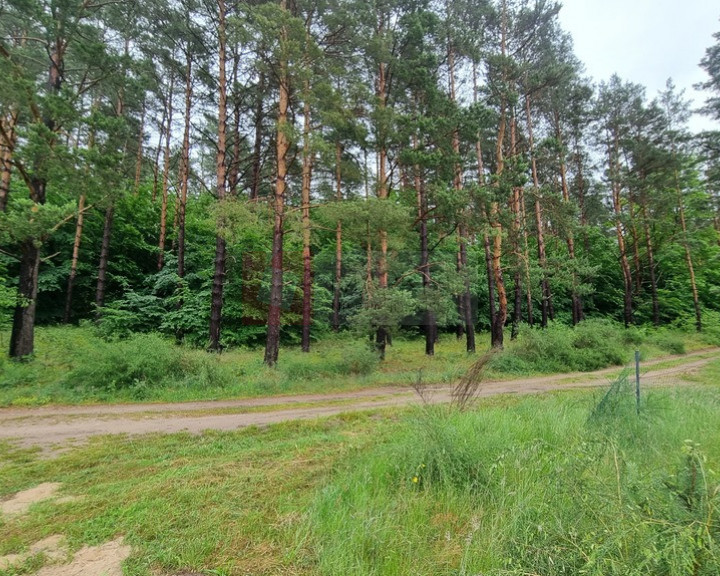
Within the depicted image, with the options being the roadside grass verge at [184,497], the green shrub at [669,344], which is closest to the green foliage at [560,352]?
the green shrub at [669,344]

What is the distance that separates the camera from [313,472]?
3.87 meters

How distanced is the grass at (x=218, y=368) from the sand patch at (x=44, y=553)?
4845 millimetres

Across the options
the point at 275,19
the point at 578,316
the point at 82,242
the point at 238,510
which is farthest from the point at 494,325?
the point at 82,242

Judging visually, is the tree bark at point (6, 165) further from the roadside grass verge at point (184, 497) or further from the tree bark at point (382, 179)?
the tree bark at point (382, 179)

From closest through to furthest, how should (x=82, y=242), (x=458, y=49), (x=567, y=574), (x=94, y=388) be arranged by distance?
(x=567, y=574) → (x=94, y=388) → (x=458, y=49) → (x=82, y=242)

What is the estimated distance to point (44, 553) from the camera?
257 centimetres

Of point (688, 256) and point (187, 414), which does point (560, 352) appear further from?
point (688, 256)

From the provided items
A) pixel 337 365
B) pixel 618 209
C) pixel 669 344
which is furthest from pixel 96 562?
pixel 618 209

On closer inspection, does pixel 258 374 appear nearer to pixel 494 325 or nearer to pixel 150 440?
pixel 150 440

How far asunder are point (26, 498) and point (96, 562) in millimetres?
1806

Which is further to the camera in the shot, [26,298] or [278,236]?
[278,236]

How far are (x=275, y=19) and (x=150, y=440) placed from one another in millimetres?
10952

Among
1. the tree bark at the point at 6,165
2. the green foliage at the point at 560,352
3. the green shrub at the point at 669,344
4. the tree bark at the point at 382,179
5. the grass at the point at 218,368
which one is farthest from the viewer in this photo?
the green shrub at the point at 669,344

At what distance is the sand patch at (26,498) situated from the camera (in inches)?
128
